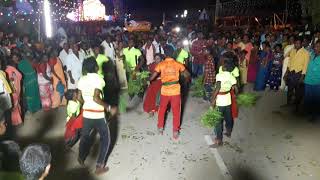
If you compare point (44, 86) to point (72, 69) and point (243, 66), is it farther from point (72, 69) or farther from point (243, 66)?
point (243, 66)

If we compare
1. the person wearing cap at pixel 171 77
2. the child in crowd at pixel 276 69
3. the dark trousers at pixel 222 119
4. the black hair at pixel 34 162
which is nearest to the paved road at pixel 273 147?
the dark trousers at pixel 222 119

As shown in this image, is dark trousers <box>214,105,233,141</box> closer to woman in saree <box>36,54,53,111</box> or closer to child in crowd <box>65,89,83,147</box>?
child in crowd <box>65,89,83,147</box>

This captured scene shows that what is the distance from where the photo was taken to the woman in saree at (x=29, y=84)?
9.24m

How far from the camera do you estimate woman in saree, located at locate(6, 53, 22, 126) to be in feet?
27.8

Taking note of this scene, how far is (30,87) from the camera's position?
952cm

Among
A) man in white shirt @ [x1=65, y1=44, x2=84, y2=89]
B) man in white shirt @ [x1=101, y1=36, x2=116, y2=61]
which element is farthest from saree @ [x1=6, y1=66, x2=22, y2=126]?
man in white shirt @ [x1=101, y1=36, x2=116, y2=61]

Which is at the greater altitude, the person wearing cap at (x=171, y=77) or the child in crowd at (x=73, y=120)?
the person wearing cap at (x=171, y=77)

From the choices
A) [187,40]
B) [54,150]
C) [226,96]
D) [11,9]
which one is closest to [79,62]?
[54,150]

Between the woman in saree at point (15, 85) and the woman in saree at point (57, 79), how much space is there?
109cm

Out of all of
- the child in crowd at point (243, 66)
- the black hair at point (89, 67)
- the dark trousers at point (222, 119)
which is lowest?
the dark trousers at point (222, 119)

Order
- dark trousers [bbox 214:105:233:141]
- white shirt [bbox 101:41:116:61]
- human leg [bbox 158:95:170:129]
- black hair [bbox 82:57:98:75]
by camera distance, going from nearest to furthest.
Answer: black hair [bbox 82:57:98:75] < dark trousers [bbox 214:105:233:141] < human leg [bbox 158:95:170:129] < white shirt [bbox 101:41:116:61]

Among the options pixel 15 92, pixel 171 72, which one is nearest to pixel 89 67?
pixel 171 72

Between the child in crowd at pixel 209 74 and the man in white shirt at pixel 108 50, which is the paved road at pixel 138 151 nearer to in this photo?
the child in crowd at pixel 209 74

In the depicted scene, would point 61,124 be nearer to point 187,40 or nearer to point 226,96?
point 226,96
